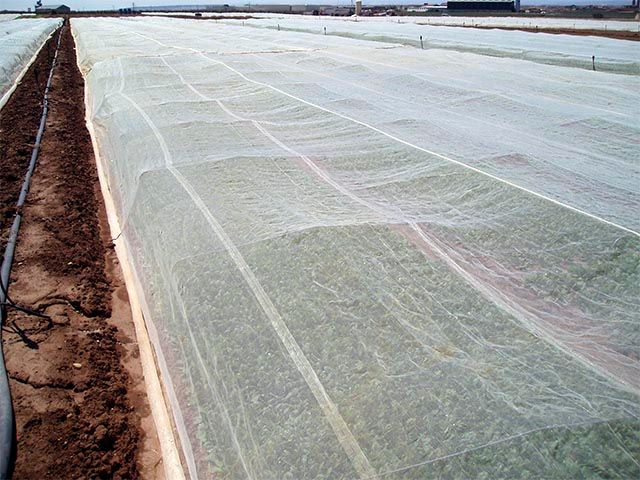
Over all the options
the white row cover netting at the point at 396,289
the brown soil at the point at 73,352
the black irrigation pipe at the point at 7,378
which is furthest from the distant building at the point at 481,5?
the brown soil at the point at 73,352

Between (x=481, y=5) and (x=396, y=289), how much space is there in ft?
208

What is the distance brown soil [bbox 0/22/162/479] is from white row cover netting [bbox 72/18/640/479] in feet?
1.82

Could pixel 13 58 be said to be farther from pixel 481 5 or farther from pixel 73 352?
pixel 481 5

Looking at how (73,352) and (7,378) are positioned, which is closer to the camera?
(7,378)

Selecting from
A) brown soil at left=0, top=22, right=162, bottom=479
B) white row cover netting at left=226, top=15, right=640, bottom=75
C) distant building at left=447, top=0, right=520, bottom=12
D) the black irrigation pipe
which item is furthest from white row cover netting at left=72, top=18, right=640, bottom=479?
distant building at left=447, top=0, right=520, bottom=12

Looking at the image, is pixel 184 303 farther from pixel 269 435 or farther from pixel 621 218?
pixel 621 218

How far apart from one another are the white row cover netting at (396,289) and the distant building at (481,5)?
57.1 metres

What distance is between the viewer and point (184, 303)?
11.6ft

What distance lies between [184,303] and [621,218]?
3340mm

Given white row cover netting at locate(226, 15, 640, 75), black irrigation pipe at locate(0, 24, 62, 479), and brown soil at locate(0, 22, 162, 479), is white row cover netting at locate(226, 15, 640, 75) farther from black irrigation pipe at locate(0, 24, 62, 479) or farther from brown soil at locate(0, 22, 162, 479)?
black irrigation pipe at locate(0, 24, 62, 479)

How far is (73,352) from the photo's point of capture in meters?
4.05

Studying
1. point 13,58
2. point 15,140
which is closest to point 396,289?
point 15,140

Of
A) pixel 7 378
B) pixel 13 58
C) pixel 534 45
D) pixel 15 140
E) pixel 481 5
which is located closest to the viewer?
pixel 7 378

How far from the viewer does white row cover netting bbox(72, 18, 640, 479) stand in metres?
2.27
